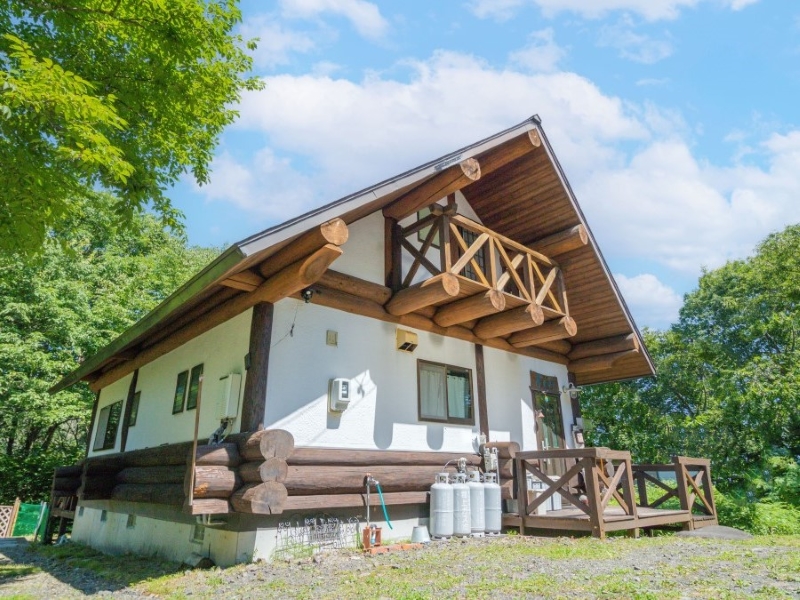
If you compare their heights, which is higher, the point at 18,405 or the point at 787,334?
the point at 787,334

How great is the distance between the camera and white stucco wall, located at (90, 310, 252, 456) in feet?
26.5

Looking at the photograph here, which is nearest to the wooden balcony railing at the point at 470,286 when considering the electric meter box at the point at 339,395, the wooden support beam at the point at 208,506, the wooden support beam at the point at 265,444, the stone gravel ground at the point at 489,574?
the electric meter box at the point at 339,395

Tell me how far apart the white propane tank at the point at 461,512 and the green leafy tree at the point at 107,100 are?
6.41 meters

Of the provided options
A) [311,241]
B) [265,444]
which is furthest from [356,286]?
[265,444]

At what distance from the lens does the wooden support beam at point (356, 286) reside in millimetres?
8211

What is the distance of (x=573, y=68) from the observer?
Result: 891 cm

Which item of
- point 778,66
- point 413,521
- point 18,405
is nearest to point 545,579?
point 413,521

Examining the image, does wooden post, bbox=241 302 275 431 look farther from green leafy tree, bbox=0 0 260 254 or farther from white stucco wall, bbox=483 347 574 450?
white stucco wall, bbox=483 347 574 450

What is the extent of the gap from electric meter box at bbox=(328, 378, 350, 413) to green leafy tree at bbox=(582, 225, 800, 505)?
1304 centimetres

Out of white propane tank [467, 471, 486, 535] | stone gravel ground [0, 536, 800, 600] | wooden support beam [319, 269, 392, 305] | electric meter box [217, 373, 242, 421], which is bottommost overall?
stone gravel ground [0, 536, 800, 600]

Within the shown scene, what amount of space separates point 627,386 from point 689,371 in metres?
2.92

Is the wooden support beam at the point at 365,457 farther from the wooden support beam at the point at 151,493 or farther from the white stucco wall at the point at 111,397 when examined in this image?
the white stucco wall at the point at 111,397

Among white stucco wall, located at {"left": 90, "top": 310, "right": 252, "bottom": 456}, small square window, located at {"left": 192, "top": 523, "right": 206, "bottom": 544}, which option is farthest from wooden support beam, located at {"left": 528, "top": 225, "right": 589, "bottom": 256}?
small square window, located at {"left": 192, "top": 523, "right": 206, "bottom": 544}

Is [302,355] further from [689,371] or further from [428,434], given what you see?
[689,371]
